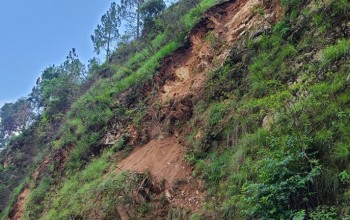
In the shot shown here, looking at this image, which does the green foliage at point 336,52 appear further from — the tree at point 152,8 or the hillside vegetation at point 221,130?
the tree at point 152,8

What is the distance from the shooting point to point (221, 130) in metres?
10.9

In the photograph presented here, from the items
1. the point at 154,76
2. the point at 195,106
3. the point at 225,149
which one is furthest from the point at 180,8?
the point at 225,149

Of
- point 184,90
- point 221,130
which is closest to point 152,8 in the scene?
point 184,90

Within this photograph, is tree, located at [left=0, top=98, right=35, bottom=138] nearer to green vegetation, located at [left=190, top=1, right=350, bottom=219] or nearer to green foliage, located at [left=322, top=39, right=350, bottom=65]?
green vegetation, located at [left=190, top=1, right=350, bottom=219]

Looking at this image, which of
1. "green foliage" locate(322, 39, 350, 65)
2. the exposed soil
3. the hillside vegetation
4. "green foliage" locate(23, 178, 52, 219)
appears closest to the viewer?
the hillside vegetation

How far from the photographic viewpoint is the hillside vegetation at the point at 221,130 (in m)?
6.79

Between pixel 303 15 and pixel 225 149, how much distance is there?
13.8ft

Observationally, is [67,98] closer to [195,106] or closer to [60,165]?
[60,165]

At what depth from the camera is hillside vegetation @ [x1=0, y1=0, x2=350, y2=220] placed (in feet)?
22.3

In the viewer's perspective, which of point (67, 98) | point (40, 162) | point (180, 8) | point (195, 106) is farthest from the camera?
point (67, 98)

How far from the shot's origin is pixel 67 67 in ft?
145

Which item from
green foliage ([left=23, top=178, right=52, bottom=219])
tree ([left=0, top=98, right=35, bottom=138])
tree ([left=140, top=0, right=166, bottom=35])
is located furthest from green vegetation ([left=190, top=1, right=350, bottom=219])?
tree ([left=0, top=98, right=35, bottom=138])

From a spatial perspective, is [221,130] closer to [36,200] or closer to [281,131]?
[281,131]

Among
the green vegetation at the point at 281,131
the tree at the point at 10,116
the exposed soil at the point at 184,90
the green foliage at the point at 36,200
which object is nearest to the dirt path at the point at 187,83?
the exposed soil at the point at 184,90
